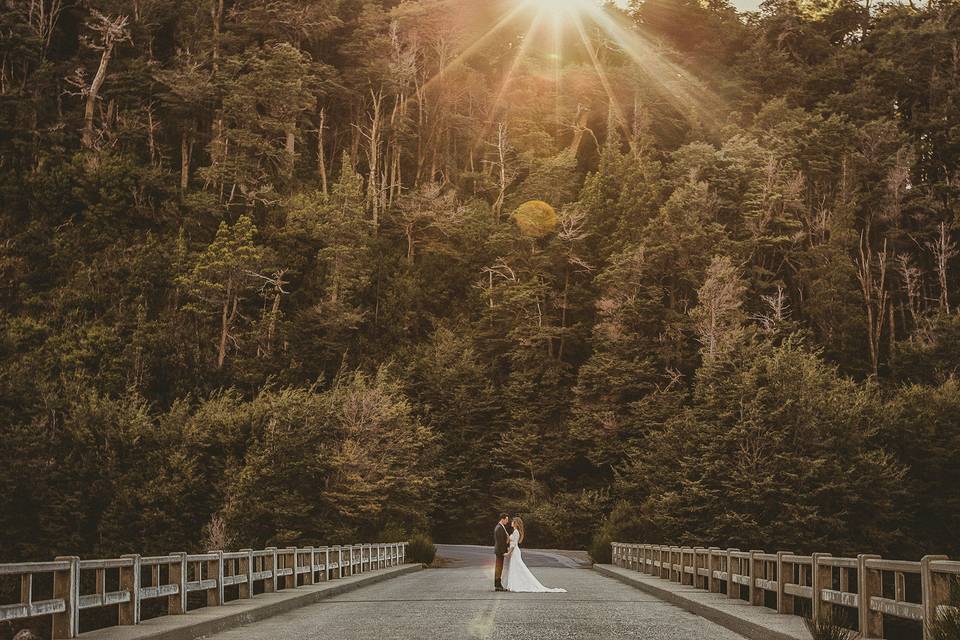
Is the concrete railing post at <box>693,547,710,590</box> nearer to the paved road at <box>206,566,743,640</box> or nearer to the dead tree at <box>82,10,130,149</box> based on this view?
the paved road at <box>206,566,743,640</box>

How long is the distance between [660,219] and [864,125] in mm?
18865

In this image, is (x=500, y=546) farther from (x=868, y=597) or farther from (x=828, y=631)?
(x=828, y=631)

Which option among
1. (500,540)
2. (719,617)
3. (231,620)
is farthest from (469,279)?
(231,620)

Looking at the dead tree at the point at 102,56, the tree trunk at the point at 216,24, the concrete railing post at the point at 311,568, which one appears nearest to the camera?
the concrete railing post at the point at 311,568

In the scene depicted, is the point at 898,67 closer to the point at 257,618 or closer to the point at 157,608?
the point at 157,608

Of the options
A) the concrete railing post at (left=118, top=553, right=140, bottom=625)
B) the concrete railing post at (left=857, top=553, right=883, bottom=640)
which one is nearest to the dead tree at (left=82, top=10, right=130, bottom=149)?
the concrete railing post at (left=118, top=553, right=140, bottom=625)

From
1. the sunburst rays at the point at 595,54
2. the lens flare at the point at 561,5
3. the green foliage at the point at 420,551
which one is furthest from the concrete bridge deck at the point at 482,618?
the lens flare at the point at 561,5

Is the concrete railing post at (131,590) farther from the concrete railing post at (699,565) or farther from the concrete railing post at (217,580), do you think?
the concrete railing post at (699,565)

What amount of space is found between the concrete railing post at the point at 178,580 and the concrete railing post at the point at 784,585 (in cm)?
863

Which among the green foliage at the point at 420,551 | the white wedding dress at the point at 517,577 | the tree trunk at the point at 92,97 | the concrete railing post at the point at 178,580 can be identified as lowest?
the green foliage at the point at 420,551

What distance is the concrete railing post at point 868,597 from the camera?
11891 millimetres

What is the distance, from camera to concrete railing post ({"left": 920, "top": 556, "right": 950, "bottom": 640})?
399 inches

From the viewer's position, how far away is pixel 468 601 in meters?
21.7

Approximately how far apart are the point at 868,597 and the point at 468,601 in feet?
36.3
